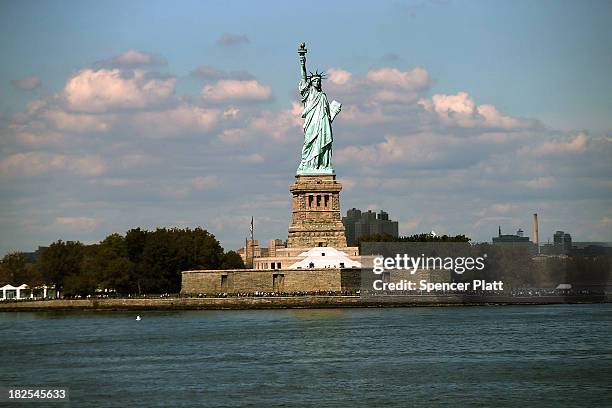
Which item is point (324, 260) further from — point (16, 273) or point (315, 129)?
point (16, 273)

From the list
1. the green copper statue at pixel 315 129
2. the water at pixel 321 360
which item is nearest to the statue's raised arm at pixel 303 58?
the green copper statue at pixel 315 129

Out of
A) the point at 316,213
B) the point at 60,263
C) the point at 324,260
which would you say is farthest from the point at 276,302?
the point at 60,263

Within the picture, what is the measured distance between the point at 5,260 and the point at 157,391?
7984 cm

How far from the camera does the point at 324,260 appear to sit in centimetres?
9081

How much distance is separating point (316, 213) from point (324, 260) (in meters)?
4.14

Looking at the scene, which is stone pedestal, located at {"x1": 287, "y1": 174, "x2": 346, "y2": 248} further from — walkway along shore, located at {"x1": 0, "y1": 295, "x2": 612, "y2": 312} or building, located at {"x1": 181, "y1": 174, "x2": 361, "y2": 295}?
Result: walkway along shore, located at {"x1": 0, "y1": 295, "x2": 612, "y2": 312}

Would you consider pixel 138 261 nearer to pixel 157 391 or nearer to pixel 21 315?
pixel 21 315

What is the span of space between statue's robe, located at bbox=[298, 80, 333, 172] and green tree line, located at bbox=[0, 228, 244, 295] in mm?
12056

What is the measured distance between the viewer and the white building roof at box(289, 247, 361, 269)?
3570 inches

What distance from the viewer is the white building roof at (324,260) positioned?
9069 centimetres

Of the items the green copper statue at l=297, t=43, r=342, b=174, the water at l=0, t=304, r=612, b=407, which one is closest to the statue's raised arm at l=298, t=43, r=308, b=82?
the green copper statue at l=297, t=43, r=342, b=174

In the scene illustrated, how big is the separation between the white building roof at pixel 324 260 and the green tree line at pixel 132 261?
12.2 meters

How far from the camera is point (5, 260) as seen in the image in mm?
120562

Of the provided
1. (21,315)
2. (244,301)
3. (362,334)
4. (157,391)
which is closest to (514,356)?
(362,334)
